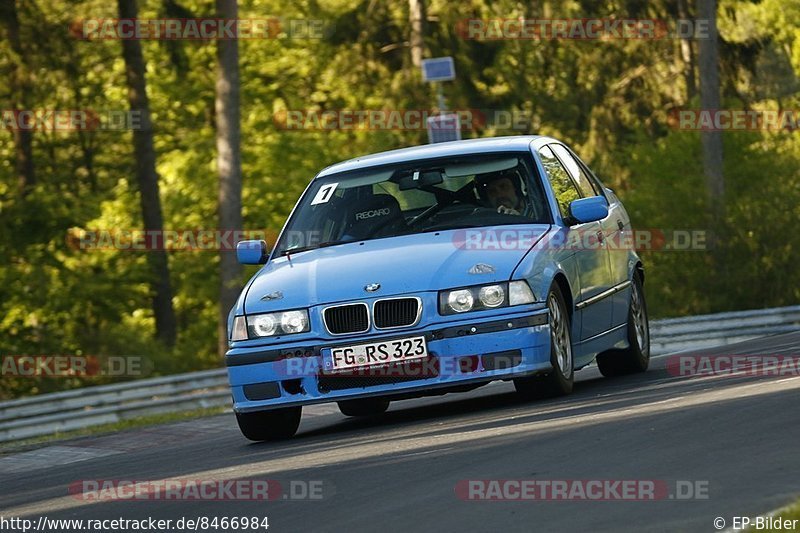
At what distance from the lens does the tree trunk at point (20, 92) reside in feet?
103

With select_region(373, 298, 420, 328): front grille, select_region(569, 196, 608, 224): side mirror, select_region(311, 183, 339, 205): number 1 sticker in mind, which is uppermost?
select_region(311, 183, 339, 205): number 1 sticker

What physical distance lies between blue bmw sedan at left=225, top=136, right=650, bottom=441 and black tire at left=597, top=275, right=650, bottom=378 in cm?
85

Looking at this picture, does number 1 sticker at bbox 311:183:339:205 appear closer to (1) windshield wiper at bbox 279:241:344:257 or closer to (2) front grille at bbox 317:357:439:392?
(1) windshield wiper at bbox 279:241:344:257

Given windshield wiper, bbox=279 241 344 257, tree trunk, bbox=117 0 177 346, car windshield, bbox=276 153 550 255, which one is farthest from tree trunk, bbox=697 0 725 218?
windshield wiper, bbox=279 241 344 257

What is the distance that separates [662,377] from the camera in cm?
1243

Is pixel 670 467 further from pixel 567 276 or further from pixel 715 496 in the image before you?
pixel 567 276

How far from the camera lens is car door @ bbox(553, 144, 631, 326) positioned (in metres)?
12.4

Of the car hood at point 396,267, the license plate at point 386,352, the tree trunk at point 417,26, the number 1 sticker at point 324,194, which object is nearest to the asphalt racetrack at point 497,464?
the license plate at point 386,352

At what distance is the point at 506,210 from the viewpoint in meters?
11.2

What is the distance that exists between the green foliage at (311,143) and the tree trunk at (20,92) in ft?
0.60

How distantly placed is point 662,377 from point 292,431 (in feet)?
9.67

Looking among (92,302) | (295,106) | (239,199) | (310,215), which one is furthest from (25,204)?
(310,215)

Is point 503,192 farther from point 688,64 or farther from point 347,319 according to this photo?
point 688,64

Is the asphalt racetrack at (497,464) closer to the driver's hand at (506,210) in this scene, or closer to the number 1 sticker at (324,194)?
the driver's hand at (506,210)
